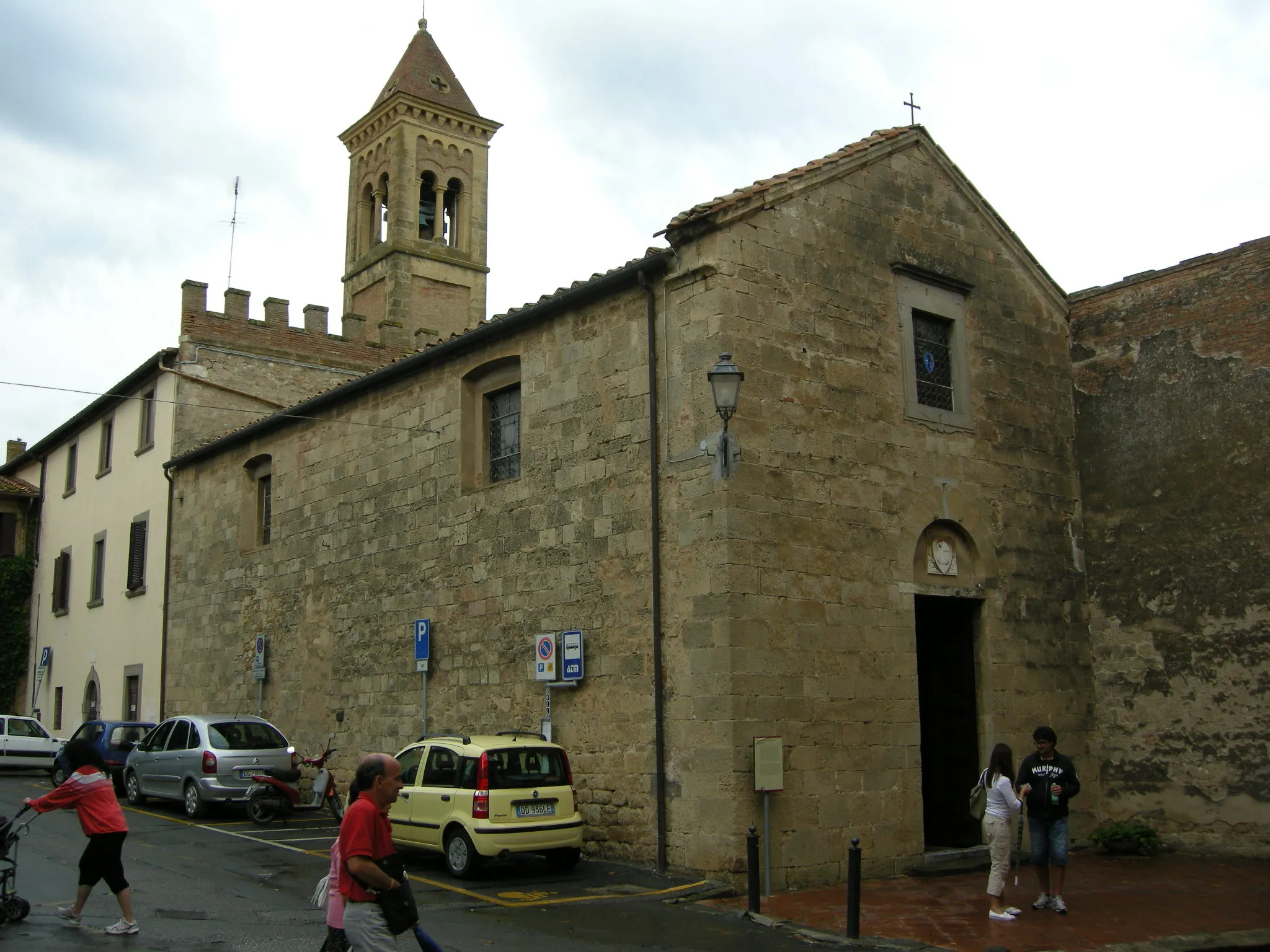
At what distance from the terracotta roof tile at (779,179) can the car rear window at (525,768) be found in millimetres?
5649

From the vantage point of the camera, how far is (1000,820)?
10227mm

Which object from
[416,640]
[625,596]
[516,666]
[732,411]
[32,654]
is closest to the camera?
[732,411]

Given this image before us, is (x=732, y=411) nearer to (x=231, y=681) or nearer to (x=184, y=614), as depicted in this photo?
(x=231, y=681)

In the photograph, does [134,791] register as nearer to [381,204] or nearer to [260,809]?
[260,809]

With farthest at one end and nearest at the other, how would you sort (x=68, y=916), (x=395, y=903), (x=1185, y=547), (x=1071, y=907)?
(x=1185, y=547), (x=1071, y=907), (x=68, y=916), (x=395, y=903)

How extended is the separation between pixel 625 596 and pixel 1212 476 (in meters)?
7.28

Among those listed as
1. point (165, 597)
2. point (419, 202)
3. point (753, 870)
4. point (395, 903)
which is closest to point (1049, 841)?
point (753, 870)

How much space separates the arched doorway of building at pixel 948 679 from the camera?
13.7 m

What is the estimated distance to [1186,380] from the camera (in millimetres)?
14594

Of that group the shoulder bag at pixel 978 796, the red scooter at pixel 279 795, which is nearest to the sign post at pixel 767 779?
the shoulder bag at pixel 978 796

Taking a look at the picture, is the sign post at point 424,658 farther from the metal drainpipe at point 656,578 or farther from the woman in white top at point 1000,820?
the woman in white top at point 1000,820

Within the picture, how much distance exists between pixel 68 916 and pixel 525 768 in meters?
4.31

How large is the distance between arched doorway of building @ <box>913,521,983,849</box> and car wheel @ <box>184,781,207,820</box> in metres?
9.68

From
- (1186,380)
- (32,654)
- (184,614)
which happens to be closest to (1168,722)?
(1186,380)
